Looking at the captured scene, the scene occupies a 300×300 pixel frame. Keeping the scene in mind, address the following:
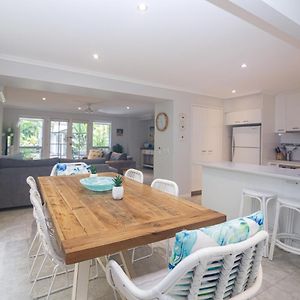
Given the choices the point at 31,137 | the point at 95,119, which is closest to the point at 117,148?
the point at 95,119

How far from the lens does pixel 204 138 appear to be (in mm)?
5211

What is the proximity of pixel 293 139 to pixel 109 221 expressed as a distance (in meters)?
5.05

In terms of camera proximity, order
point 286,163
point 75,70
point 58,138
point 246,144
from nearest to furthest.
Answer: point 75,70
point 286,163
point 246,144
point 58,138

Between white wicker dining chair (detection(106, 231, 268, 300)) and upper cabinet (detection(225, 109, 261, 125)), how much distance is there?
14.5ft

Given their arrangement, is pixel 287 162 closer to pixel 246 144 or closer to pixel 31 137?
pixel 246 144

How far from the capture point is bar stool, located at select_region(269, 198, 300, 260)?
219 centimetres

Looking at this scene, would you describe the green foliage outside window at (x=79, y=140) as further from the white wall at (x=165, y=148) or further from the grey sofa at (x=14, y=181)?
the grey sofa at (x=14, y=181)

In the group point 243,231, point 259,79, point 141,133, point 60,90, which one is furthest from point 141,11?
point 141,133

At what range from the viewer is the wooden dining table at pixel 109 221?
102 centimetres

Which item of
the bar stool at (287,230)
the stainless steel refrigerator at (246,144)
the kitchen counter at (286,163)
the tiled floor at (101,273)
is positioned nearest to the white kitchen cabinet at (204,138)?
the stainless steel refrigerator at (246,144)

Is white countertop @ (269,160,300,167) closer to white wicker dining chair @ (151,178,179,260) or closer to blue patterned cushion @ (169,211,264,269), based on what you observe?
white wicker dining chair @ (151,178,179,260)

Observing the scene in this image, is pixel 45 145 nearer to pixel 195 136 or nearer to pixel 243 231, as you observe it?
pixel 195 136

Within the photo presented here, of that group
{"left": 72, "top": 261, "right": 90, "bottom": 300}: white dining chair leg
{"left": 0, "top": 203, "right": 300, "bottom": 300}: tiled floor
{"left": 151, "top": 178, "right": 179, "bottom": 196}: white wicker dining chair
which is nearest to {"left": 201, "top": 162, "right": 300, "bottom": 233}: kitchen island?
{"left": 0, "top": 203, "right": 300, "bottom": 300}: tiled floor

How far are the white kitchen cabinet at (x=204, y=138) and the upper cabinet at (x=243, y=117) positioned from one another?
192mm
